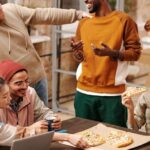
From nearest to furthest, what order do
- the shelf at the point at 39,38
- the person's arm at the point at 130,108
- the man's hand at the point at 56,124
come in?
the man's hand at the point at 56,124
the person's arm at the point at 130,108
the shelf at the point at 39,38

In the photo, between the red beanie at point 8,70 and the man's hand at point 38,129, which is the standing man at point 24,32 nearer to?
the red beanie at point 8,70

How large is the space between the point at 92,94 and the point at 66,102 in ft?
8.63

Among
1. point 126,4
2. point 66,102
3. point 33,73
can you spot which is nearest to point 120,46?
point 33,73

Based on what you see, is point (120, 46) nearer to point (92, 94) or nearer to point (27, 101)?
point (92, 94)

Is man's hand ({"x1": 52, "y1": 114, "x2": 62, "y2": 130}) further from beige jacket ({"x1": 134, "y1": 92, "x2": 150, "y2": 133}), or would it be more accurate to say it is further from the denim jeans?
the denim jeans

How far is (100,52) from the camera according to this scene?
3100 mm

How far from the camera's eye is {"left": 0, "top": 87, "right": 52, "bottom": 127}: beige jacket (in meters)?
2.72

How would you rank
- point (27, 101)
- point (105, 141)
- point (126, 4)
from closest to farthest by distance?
point (105, 141) < point (27, 101) < point (126, 4)

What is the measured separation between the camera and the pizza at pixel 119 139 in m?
2.52

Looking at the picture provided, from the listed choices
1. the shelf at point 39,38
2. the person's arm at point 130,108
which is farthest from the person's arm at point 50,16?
the shelf at point 39,38

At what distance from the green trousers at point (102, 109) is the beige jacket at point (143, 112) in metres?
0.25

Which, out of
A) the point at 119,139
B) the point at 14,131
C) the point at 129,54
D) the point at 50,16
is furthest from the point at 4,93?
the point at 50,16

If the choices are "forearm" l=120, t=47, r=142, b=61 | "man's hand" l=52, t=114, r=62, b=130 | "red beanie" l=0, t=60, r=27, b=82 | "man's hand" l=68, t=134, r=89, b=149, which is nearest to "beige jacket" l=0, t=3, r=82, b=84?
"forearm" l=120, t=47, r=142, b=61

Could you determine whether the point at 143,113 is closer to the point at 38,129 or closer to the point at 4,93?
the point at 38,129
